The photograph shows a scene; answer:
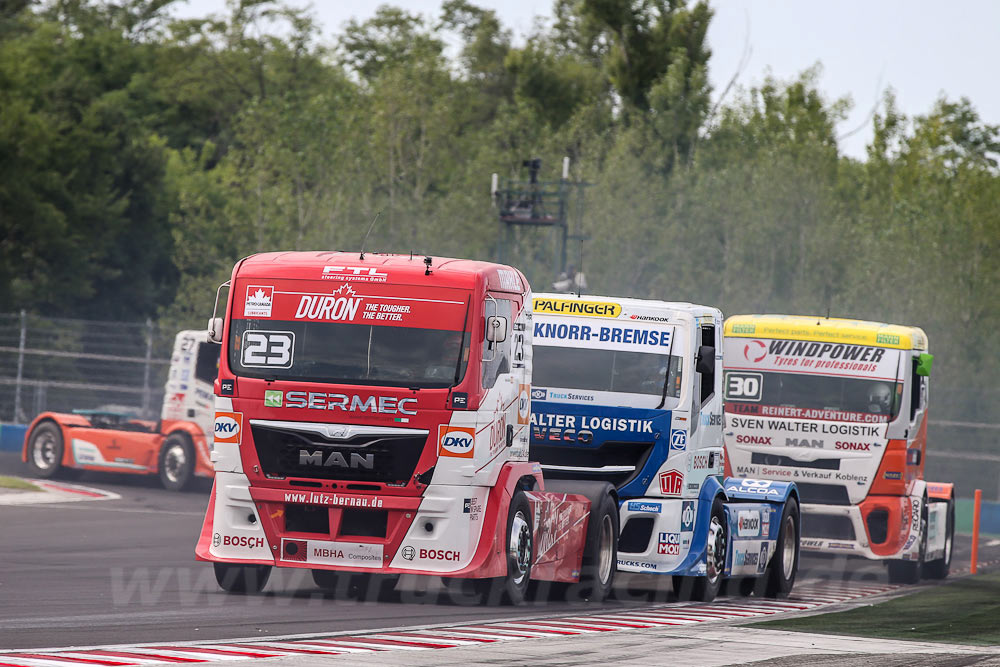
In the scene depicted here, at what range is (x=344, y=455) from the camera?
491 inches

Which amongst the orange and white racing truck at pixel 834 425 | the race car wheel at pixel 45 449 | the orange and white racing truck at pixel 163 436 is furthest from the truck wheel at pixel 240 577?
the race car wheel at pixel 45 449

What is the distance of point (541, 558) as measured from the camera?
1366 centimetres

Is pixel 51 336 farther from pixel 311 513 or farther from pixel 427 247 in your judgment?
pixel 311 513

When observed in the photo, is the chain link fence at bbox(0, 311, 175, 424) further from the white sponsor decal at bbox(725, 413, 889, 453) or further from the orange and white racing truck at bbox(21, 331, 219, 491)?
the white sponsor decal at bbox(725, 413, 889, 453)

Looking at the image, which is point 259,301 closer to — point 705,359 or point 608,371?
point 608,371

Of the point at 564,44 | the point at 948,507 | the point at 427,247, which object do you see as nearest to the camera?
the point at 948,507

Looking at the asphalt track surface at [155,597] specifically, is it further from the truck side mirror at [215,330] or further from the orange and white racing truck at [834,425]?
the truck side mirror at [215,330]

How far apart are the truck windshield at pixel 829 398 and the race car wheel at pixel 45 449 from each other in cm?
1284

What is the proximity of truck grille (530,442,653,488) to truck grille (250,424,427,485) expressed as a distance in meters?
2.82

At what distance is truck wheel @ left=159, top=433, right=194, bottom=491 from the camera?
26.5 meters

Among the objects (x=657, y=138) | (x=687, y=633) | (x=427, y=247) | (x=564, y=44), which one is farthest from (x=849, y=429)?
(x=564, y=44)

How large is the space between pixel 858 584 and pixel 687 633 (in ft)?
27.7

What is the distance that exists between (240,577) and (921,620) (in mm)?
5873

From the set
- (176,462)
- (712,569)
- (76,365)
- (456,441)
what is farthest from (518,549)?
(76,365)
